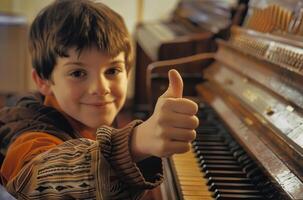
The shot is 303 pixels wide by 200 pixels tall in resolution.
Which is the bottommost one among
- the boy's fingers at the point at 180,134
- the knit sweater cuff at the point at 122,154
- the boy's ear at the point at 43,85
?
the boy's ear at the point at 43,85

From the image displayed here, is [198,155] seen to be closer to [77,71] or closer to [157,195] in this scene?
[157,195]

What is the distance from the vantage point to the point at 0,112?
3.93 ft

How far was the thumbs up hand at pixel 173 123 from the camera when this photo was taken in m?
0.77

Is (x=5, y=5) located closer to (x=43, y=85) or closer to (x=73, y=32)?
(x=43, y=85)

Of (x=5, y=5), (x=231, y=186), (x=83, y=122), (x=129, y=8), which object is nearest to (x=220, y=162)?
(x=231, y=186)

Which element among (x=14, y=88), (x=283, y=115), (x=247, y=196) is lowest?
(x=14, y=88)

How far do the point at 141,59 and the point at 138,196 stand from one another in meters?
3.12

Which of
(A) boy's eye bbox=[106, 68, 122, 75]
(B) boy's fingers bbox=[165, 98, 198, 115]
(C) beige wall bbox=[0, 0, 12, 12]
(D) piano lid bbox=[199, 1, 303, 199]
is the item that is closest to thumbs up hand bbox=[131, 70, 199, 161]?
(B) boy's fingers bbox=[165, 98, 198, 115]

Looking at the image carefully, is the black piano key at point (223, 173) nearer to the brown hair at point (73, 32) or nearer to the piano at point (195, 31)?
the brown hair at point (73, 32)

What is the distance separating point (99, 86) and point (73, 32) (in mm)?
137

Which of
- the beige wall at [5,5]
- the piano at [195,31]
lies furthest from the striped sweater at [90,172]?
the beige wall at [5,5]

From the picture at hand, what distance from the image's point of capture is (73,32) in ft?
3.57

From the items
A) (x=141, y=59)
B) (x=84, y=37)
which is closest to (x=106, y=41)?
(x=84, y=37)

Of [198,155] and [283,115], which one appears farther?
[198,155]
